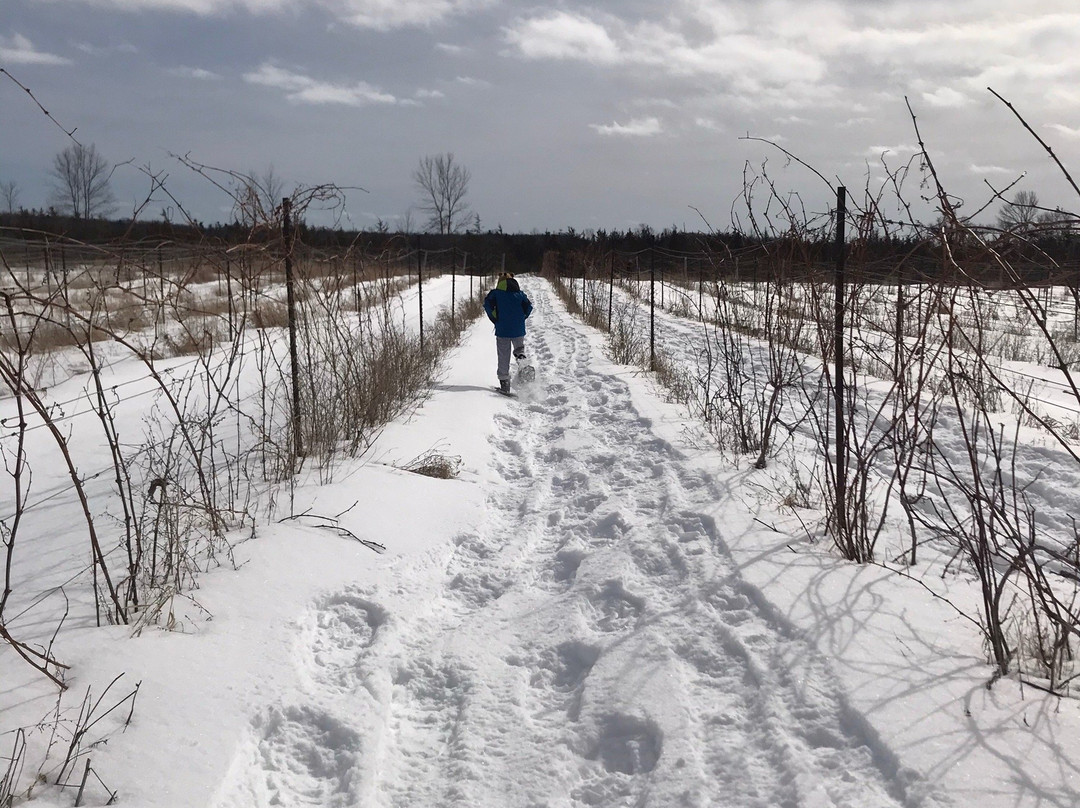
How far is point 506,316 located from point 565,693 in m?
7.82

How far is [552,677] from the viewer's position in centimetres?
331

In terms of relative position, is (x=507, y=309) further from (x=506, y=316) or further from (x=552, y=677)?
(x=552, y=677)

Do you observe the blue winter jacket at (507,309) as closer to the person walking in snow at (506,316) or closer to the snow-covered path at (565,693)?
the person walking in snow at (506,316)

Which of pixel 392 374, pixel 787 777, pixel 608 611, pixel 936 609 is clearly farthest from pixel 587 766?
pixel 392 374

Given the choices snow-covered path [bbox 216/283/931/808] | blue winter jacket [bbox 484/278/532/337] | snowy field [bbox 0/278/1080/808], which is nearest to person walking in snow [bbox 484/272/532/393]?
blue winter jacket [bbox 484/278/532/337]

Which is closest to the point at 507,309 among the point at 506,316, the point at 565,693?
the point at 506,316

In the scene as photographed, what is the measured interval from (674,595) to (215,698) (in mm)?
2147

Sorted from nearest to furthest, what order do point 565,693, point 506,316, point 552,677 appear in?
point 565,693 < point 552,677 < point 506,316

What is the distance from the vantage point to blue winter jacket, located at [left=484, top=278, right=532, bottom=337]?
34.8ft

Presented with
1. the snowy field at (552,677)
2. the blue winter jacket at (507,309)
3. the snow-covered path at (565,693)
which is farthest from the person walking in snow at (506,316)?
the snow-covered path at (565,693)

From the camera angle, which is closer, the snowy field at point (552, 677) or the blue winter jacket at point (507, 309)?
the snowy field at point (552, 677)

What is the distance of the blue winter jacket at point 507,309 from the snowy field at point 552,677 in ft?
18.9

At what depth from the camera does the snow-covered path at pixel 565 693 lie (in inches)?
99.8

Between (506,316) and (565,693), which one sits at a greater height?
(506,316)
